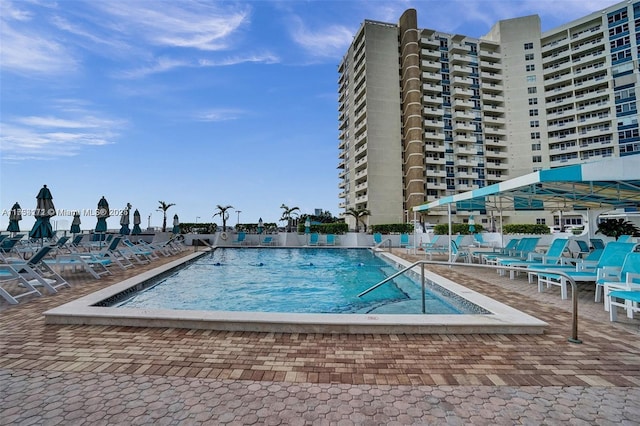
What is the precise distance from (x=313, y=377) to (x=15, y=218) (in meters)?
18.6

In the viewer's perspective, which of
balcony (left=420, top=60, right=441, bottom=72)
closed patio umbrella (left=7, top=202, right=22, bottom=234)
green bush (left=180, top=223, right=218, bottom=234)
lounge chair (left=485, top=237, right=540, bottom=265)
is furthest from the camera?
balcony (left=420, top=60, right=441, bottom=72)

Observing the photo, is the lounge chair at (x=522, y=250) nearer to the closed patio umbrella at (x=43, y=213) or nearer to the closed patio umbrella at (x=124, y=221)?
the closed patio umbrella at (x=43, y=213)

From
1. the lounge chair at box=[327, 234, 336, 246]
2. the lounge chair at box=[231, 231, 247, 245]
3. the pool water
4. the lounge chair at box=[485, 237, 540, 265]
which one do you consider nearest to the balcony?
the lounge chair at box=[327, 234, 336, 246]

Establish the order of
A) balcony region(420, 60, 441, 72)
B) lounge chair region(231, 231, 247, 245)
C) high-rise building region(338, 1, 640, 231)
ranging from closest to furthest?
lounge chair region(231, 231, 247, 245) → high-rise building region(338, 1, 640, 231) → balcony region(420, 60, 441, 72)

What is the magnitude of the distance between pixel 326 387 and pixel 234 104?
26.8m

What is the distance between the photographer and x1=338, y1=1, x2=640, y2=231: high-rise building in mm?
45312

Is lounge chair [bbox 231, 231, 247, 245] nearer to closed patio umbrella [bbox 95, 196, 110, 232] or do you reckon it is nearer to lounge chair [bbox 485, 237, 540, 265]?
closed patio umbrella [bbox 95, 196, 110, 232]

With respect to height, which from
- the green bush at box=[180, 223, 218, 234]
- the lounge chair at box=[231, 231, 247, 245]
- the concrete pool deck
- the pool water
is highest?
the green bush at box=[180, 223, 218, 234]

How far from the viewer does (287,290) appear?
8.97 m

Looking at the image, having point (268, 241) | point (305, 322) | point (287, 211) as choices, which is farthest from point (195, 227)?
point (305, 322)

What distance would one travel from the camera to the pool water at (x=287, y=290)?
683cm

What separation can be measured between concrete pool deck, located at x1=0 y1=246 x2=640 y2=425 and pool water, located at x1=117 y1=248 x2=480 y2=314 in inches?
102

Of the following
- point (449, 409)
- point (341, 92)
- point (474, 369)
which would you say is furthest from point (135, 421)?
point (341, 92)

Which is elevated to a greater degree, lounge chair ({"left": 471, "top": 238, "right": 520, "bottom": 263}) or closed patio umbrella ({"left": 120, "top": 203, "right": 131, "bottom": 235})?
closed patio umbrella ({"left": 120, "top": 203, "right": 131, "bottom": 235})
